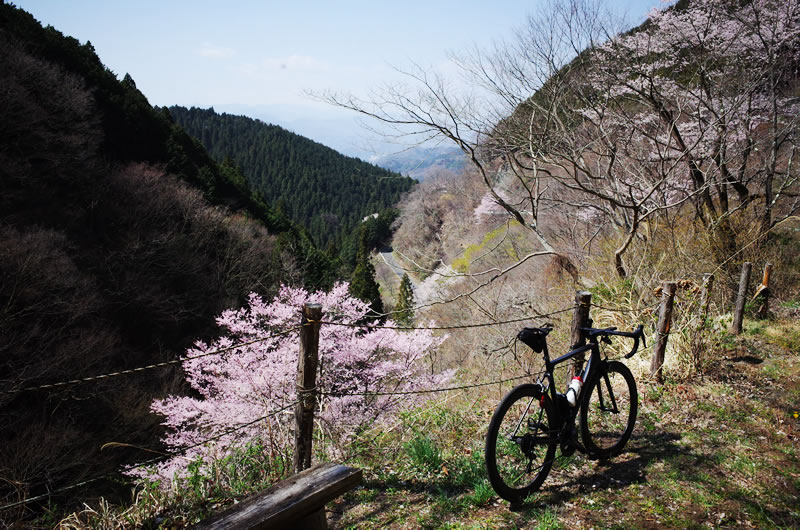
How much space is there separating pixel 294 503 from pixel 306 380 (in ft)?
4.13

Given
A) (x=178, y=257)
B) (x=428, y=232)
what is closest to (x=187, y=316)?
(x=178, y=257)

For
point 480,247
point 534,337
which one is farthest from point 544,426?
point 480,247

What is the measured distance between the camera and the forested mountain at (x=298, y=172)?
7119 centimetres

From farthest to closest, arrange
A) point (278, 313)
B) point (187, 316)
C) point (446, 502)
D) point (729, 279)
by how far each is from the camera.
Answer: point (187, 316), point (278, 313), point (729, 279), point (446, 502)

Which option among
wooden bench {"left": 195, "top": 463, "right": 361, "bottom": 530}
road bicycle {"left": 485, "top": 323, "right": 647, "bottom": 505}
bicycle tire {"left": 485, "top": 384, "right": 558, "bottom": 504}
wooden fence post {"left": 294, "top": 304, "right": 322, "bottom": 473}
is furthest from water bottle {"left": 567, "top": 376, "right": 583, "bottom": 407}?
wooden fence post {"left": 294, "top": 304, "right": 322, "bottom": 473}

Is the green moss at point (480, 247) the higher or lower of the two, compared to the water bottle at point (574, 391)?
higher

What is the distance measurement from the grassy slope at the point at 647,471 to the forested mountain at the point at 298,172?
60.0m

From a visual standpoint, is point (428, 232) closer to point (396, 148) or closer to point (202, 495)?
point (396, 148)

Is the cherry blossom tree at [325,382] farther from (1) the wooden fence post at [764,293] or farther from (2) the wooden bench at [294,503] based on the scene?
(1) the wooden fence post at [764,293]

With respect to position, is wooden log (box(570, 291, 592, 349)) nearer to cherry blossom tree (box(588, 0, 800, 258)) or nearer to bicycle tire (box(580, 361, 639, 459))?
bicycle tire (box(580, 361, 639, 459))

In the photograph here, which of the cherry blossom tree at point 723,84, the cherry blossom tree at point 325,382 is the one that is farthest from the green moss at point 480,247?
the cherry blossom tree at point 325,382

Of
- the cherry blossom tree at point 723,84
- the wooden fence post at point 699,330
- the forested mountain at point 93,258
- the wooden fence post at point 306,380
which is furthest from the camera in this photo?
the forested mountain at point 93,258

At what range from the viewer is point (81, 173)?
21781mm

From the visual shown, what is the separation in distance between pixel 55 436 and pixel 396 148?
10.9 meters
